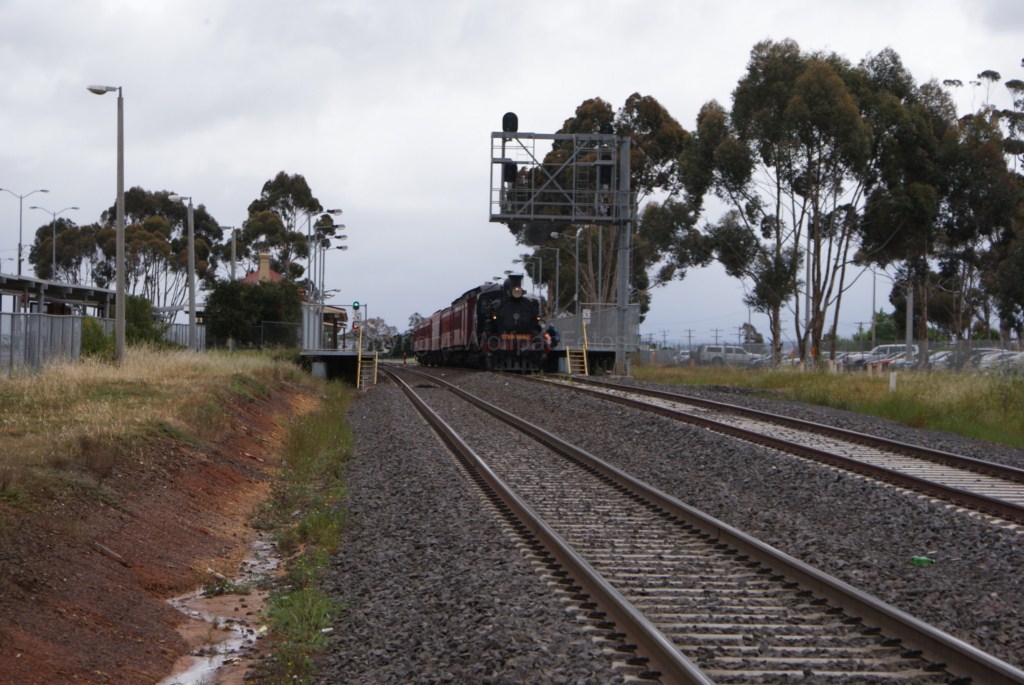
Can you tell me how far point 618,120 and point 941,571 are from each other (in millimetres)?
53957

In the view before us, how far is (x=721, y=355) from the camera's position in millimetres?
69375

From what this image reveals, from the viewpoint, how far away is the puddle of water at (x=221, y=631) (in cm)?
665

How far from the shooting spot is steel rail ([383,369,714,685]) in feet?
18.9

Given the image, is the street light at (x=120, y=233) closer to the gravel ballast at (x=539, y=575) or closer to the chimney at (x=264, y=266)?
the gravel ballast at (x=539, y=575)

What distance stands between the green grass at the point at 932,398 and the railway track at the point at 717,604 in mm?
11144

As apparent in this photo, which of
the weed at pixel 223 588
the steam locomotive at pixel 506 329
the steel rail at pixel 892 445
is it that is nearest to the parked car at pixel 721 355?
the steam locomotive at pixel 506 329

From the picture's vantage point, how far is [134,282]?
3123 inches

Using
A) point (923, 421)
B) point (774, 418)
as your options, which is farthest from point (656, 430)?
point (923, 421)

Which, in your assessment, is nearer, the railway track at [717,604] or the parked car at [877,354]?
the railway track at [717,604]

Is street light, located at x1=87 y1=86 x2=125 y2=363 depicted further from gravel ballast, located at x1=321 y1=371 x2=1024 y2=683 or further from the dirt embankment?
the dirt embankment

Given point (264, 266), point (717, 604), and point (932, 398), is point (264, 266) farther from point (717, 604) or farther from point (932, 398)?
point (717, 604)

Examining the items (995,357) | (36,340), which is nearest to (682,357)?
(995,357)

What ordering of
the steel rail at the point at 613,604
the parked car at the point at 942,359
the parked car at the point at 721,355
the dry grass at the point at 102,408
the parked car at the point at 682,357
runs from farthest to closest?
1. the parked car at the point at 682,357
2. the parked car at the point at 721,355
3. the parked car at the point at 942,359
4. the dry grass at the point at 102,408
5. the steel rail at the point at 613,604

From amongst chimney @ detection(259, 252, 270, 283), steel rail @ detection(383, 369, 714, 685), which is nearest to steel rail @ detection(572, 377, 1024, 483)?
steel rail @ detection(383, 369, 714, 685)
